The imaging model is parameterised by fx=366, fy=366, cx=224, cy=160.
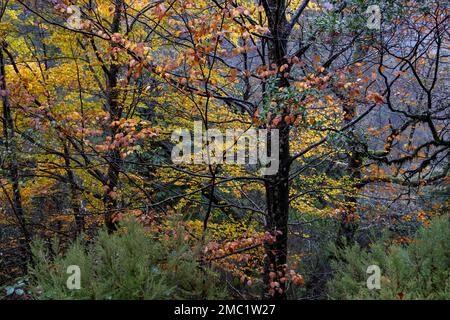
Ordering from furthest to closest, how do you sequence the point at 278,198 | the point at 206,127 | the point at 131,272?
the point at 278,198 < the point at 206,127 < the point at 131,272

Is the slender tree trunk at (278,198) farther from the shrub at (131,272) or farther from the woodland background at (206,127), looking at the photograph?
the shrub at (131,272)

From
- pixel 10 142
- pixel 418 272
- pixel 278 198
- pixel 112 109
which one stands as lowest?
pixel 418 272

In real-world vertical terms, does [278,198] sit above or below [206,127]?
below

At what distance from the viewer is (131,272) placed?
11.7 ft

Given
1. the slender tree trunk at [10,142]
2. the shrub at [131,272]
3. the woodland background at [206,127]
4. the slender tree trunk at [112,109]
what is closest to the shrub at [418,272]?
the woodland background at [206,127]

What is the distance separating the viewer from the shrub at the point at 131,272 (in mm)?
3441

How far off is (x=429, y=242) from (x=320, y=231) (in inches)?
329

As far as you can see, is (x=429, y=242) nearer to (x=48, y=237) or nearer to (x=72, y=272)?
(x=72, y=272)

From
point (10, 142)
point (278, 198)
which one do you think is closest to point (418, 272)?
point (278, 198)

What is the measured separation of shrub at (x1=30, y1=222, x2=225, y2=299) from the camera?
344 cm

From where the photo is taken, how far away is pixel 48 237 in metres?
8.78

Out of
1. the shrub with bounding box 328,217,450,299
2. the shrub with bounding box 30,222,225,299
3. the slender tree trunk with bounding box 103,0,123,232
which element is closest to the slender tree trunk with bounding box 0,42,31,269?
the slender tree trunk with bounding box 103,0,123,232

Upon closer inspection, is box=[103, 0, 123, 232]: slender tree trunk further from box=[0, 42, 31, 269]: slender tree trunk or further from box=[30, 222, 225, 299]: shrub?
box=[30, 222, 225, 299]: shrub

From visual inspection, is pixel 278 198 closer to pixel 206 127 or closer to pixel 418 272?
pixel 206 127
